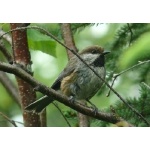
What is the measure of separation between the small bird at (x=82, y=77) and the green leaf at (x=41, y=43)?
6cm

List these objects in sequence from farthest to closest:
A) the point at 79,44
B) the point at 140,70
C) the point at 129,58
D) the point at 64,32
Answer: the point at 79,44, the point at 64,32, the point at 140,70, the point at 129,58

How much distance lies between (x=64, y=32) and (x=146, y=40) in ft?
2.20

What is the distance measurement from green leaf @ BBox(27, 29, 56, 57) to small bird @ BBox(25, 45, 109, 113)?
6 centimetres

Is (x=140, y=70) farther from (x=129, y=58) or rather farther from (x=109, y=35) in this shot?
(x=129, y=58)

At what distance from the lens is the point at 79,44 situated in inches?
58.6

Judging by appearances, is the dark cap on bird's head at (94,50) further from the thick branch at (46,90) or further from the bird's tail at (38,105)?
the thick branch at (46,90)

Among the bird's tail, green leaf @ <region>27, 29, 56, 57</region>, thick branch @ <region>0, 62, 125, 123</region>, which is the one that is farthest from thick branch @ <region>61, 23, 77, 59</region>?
thick branch @ <region>0, 62, 125, 123</region>

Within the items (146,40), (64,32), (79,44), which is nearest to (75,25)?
(64,32)

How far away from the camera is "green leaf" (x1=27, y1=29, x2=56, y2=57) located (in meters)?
1.20

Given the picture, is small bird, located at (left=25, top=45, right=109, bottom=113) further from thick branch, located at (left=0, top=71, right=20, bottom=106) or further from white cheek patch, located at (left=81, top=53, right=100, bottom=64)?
thick branch, located at (left=0, top=71, right=20, bottom=106)

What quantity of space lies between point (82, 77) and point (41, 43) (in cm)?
16

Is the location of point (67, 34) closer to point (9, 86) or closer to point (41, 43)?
point (41, 43)

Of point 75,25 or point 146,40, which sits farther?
point 75,25

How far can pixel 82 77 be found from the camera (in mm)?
1265
